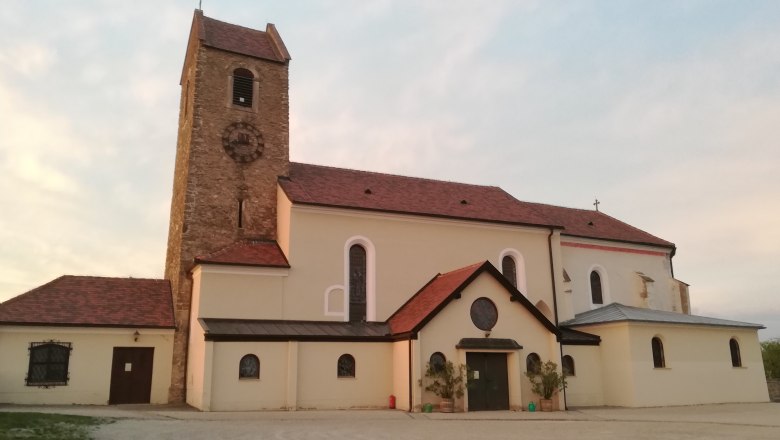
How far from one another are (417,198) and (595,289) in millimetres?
11682

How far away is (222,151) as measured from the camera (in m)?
27.9

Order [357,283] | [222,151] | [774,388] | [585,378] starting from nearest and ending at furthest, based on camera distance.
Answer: [357,283]
[585,378]
[222,151]
[774,388]

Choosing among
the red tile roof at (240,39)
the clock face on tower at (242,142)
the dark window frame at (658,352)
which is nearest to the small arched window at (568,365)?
the dark window frame at (658,352)

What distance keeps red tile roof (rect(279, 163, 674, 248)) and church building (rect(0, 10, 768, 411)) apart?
147mm

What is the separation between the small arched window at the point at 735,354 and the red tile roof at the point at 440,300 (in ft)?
35.3

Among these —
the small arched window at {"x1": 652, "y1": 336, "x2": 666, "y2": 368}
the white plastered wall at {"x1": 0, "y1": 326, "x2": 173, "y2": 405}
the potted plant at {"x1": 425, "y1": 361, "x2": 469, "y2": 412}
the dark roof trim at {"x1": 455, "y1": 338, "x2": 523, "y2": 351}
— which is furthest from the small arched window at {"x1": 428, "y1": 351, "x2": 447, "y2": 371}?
the white plastered wall at {"x1": 0, "y1": 326, "x2": 173, "y2": 405}

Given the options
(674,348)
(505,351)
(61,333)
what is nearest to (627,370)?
(674,348)

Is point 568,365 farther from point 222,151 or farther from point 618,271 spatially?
point 222,151

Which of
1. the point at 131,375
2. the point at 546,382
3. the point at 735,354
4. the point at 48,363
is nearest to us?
the point at 48,363

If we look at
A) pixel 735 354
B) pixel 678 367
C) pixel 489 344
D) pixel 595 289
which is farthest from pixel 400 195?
pixel 735 354

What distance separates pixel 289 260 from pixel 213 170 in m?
5.89

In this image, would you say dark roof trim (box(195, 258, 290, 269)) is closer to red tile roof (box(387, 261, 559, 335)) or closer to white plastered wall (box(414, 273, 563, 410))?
red tile roof (box(387, 261, 559, 335))

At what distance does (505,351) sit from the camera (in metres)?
23.7

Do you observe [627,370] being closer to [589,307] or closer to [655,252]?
[589,307]
